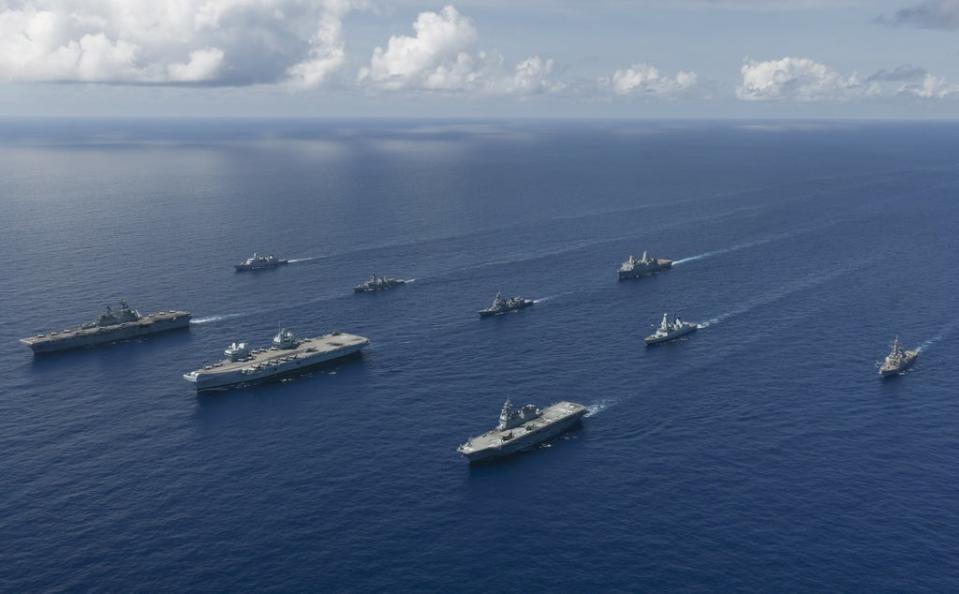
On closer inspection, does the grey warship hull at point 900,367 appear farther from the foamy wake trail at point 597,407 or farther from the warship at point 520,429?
the warship at point 520,429

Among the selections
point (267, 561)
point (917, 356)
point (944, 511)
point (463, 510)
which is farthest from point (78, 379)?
point (917, 356)

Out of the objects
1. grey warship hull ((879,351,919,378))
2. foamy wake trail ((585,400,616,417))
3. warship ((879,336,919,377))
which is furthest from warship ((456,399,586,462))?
warship ((879,336,919,377))

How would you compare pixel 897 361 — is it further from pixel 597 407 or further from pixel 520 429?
pixel 520 429

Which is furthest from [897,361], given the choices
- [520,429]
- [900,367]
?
[520,429]

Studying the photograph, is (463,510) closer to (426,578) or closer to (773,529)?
(426,578)

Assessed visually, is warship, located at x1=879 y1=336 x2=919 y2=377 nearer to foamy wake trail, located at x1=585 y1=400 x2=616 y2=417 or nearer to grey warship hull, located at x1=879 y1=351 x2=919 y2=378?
grey warship hull, located at x1=879 y1=351 x2=919 y2=378

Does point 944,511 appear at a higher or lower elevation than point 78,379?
lower

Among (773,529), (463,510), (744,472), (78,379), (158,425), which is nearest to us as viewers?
(773,529)

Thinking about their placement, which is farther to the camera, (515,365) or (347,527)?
(515,365)
